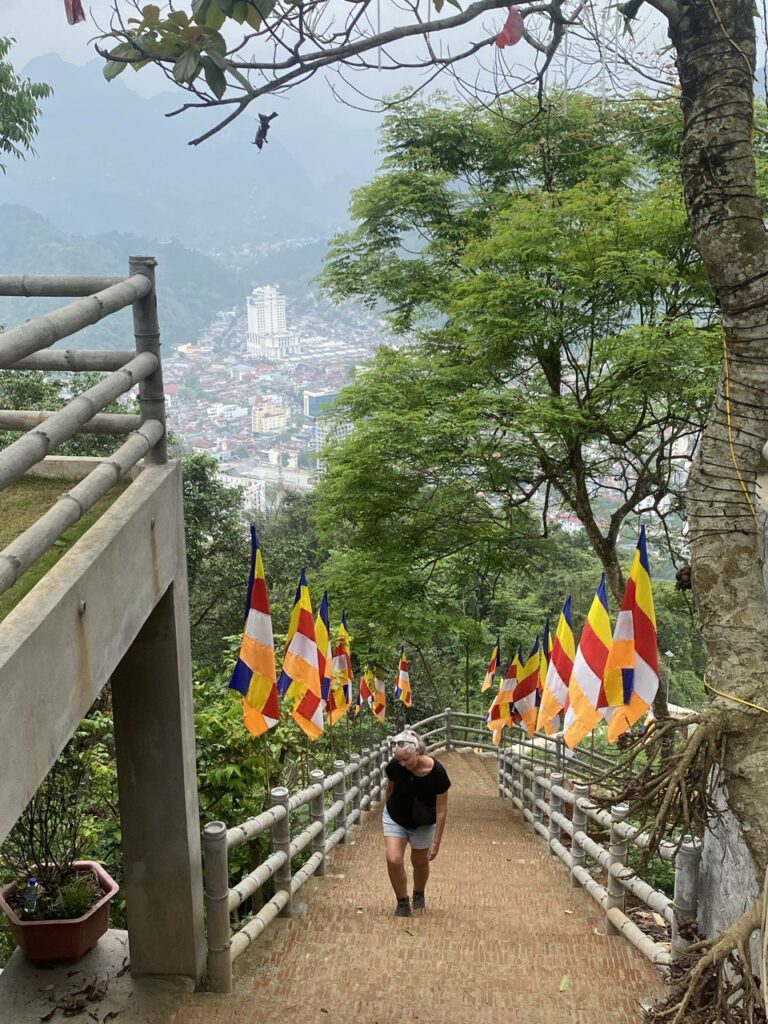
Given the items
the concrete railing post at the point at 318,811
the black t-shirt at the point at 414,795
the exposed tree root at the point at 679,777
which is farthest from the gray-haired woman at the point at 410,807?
the exposed tree root at the point at 679,777

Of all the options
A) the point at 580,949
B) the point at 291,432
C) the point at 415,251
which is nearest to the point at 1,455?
the point at 580,949

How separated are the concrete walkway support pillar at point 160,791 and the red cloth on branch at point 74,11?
2435 mm

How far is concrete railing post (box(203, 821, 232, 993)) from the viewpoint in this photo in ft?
14.1

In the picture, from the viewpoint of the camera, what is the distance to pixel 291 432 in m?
114

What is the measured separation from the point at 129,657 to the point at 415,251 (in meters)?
11.7

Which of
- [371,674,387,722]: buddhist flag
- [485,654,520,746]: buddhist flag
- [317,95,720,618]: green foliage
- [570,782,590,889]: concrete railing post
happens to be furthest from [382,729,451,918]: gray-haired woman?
[371,674,387,722]: buddhist flag

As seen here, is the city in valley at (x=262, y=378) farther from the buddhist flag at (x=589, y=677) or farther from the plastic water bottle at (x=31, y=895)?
the plastic water bottle at (x=31, y=895)

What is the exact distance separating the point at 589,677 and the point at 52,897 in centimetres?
361

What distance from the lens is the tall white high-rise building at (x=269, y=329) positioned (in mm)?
150375

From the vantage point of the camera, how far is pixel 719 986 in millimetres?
2832

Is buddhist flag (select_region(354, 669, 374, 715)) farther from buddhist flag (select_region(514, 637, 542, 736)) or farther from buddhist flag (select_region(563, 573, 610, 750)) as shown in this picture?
buddhist flag (select_region(563, 573, 610, 750))

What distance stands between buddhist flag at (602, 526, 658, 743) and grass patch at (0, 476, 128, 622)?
3126mm

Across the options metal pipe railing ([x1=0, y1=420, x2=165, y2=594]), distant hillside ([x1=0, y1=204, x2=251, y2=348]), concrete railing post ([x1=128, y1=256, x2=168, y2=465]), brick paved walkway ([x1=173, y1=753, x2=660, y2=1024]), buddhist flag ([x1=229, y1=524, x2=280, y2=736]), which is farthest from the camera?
distant hillside ([x1=0, y1=204, x2=251, y2=348])

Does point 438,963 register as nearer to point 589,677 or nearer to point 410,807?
point 410,807
